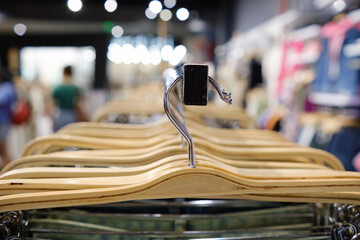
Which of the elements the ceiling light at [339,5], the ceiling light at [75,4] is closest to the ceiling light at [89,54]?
the ceiling light at [339,5]

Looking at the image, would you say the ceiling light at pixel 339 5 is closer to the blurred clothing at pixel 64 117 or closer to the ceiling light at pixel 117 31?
the blurred clothing at pixel 64 117

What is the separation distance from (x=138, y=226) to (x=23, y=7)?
1052cm

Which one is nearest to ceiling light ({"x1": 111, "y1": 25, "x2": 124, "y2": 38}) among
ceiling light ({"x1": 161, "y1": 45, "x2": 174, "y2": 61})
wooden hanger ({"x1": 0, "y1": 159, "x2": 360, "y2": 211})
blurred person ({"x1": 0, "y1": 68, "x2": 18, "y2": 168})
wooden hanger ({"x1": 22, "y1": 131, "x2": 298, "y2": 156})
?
ceiling light ({"x1": 161, "y1": 45, "x2": 174, "y2": 61})

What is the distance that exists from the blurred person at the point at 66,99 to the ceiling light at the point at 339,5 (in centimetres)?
341

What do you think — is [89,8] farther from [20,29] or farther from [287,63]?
[287,63]

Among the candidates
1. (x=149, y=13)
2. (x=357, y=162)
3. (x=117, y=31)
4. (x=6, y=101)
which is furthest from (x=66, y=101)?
(x=117, y=31)

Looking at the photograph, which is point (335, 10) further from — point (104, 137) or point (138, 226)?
point (138, 226)

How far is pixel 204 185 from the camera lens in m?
0.79

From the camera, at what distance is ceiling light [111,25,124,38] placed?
11.8 m

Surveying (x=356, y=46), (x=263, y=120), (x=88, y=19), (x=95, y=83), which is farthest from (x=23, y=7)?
(x=356, y=46)

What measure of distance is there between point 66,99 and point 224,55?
434 cm

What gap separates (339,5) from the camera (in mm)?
3268

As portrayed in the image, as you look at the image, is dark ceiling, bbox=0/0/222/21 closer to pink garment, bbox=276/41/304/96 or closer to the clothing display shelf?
pink garment, bbox=276/41/304/96

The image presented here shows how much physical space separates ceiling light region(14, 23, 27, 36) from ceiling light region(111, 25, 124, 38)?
9.75 ft
